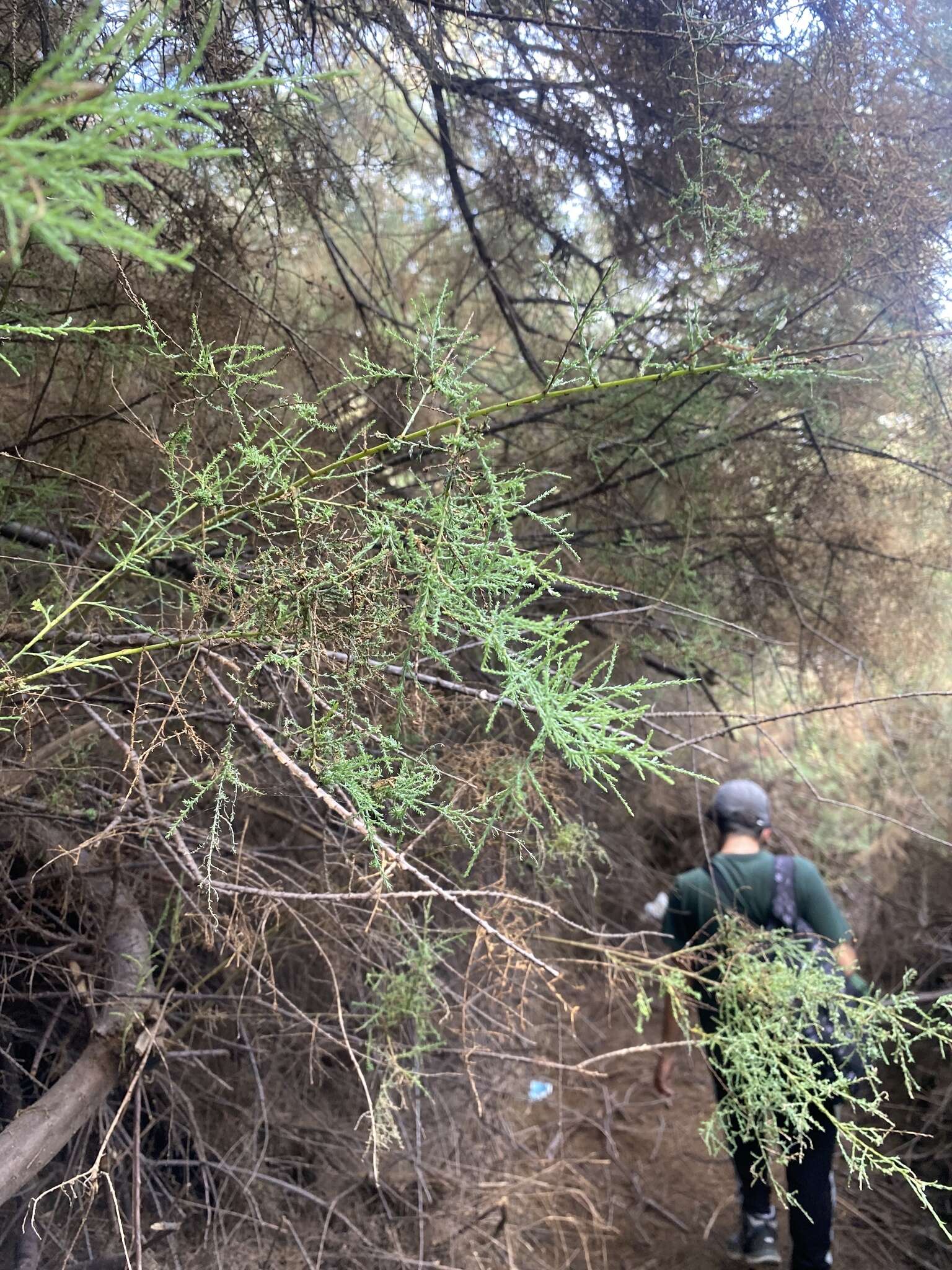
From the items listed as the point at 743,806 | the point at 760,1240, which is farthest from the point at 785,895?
the point at 760,1240

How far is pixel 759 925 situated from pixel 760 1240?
4.50 ft

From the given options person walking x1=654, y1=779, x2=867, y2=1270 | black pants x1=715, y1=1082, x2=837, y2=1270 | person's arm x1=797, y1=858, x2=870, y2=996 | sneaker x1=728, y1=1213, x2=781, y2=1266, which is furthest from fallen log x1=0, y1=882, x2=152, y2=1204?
sneaker x1=728, y1=1213, x2=781, y2=1266

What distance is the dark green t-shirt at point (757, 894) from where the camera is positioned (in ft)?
10.5

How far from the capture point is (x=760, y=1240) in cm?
346

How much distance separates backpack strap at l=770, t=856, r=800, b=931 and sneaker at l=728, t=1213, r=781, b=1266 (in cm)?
133

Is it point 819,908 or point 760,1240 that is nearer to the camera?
point 819,908

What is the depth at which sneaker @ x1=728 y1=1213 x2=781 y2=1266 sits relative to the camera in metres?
3.46

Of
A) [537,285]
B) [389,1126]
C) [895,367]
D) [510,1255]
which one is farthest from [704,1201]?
[537,285]

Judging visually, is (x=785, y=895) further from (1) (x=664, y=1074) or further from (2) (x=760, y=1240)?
(2) (x=760, y=1240)

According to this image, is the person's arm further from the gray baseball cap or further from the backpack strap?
the gray baseball cap

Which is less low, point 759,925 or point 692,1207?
point 759,925

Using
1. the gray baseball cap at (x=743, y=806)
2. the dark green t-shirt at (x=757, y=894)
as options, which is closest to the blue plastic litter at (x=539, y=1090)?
the dark green t-shirt at (x=757, y=894)

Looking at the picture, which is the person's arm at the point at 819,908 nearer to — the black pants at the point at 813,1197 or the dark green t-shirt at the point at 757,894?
the dark green t-shirt at the point at 757,894

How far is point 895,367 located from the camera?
3.26 m
